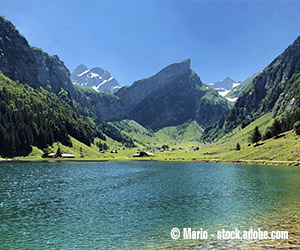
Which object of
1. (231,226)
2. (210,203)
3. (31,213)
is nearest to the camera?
(231,226)

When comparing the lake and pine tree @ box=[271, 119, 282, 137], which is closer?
the lake

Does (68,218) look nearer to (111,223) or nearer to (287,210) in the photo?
(111,223)

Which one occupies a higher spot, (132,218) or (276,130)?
(276,130)

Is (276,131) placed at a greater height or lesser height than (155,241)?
greater

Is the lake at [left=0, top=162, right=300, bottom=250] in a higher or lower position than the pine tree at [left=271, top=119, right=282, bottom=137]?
lower

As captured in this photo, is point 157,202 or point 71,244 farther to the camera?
point 157,202

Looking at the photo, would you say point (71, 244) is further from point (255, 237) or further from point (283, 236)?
point (283, 236)

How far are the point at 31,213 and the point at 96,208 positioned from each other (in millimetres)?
10772

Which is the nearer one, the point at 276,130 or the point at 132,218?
the point at 132,218

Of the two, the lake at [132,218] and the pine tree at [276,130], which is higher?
the pine tree at [276,130]

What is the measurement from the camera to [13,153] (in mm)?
188875

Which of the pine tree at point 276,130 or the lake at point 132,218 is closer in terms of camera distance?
Result: the lake at point 132,218

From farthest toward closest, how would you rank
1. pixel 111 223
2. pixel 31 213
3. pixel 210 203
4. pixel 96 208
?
pixel 210 203
pixel 96 208
pixel 31 213
pixel 111 223

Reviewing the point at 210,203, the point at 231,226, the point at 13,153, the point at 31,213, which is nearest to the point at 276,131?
the point at 210,203
